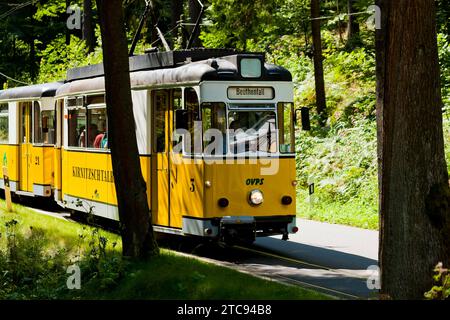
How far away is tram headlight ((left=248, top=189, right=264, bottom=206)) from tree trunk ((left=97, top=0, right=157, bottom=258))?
2243mm

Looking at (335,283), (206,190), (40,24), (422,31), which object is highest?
(40,24)

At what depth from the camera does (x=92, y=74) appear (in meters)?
20.6

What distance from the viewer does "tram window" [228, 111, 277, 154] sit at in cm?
1572

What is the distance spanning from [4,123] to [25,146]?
7.76 ft

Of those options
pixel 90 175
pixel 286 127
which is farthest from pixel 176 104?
pixel 90 175

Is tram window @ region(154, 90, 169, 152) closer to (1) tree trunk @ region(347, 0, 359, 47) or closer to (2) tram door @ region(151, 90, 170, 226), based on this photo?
(2) tram door @ region(151, 90, 170, 226)

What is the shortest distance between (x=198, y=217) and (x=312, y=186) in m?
7.40

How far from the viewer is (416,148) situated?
10.5 meters

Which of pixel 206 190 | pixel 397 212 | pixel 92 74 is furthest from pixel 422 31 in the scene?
pixel 92 74

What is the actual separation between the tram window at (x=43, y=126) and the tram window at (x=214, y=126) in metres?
9.58

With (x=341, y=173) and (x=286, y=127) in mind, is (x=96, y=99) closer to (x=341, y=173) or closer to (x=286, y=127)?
(x=286, y=127)

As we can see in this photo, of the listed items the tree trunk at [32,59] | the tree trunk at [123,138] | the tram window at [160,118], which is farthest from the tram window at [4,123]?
the tree trunk at [32,59]

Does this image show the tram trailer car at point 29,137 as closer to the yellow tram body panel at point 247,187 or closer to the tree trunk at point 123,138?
the yellow tram body panel at point 247,187

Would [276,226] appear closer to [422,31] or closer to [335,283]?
[335,283]
